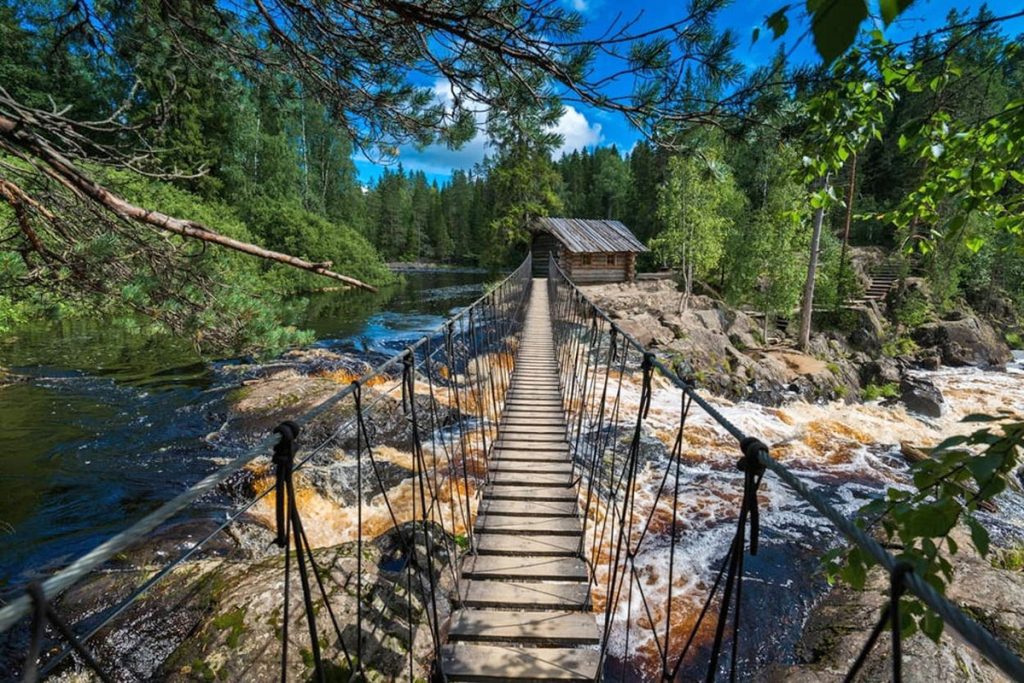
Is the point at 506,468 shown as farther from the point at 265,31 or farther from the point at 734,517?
the point at 265,31

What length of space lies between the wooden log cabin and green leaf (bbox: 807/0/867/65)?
15.8m

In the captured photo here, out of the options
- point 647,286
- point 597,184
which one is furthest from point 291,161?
point 597,184

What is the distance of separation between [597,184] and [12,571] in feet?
139

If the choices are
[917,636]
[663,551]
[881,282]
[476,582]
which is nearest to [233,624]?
[476,582]

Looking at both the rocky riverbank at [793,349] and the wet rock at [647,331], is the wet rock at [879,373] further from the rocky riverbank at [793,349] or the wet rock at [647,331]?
the wet rock at [647,331]

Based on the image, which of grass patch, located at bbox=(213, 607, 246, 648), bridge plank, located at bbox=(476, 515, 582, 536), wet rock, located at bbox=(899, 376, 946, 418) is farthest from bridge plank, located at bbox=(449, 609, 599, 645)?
wet rock, located at bbox=(899, 376, 946, 418)

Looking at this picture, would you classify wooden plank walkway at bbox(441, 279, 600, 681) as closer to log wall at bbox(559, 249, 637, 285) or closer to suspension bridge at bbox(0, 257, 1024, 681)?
suspension bridge at bbox(0, 257, 1024, 681)

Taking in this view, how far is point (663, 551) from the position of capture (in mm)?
4422

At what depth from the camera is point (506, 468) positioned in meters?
3.74

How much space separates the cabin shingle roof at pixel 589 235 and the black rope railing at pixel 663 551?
792 centimetres

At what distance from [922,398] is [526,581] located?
1142 centimetres

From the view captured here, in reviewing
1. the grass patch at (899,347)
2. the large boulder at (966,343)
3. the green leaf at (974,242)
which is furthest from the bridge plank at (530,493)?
the large boulder at (966,343)

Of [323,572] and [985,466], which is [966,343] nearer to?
[985,466]

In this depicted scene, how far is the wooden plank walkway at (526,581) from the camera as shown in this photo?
7.49 ft
